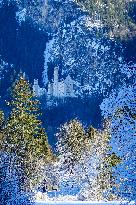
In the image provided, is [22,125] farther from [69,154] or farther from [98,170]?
[69,154]

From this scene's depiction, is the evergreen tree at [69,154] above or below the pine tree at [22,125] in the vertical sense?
above

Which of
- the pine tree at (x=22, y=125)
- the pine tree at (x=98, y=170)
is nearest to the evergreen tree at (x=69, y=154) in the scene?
the pine tree at (x=98, y=170)

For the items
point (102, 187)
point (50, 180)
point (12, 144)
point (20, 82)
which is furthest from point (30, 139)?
point (50, 180)

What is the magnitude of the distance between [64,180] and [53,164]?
2773 millimetres

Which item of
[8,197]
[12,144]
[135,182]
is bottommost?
[135,182]

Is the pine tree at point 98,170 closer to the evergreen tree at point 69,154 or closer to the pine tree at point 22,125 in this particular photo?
the pine tree at point 22,125

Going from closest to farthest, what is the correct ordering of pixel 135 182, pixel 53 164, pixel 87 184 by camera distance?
1. pixel 135 182
2. pixel 87 184
3. pixel 53 164

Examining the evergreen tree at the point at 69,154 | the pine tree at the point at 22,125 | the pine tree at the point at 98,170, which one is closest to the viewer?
the pine tree at the point at 22,125

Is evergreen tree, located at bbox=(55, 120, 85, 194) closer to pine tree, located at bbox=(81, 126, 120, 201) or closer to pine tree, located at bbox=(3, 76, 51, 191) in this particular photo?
pine tree, located at bbox=(81, 126, 120, 201)

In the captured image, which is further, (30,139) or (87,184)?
(87,184)

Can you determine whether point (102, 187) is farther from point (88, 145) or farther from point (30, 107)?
point (30, 107)

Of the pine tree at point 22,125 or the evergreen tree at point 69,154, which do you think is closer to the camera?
the pine tree at point 22,125

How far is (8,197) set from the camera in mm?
22562

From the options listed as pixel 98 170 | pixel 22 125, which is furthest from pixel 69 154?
pixel 22 125
